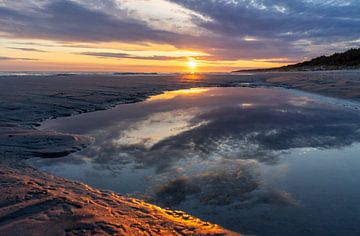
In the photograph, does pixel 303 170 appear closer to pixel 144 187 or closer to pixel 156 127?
pixel 144 187

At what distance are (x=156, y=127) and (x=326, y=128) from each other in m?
5.72

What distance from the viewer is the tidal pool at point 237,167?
398cm

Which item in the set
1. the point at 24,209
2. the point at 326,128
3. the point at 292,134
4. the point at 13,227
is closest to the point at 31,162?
the point at 24,209

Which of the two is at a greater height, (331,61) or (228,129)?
(331,61)

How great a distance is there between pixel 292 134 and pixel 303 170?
9.94ft

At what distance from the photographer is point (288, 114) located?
38.4ft

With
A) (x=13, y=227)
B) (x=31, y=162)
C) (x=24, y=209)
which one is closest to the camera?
(x=13, y=227)

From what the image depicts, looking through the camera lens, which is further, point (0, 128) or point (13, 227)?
point (0, 128)

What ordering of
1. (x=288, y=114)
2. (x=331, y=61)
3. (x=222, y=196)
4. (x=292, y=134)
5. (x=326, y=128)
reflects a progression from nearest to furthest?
(x=222, y=196), (x=292, y=134), (x=326, y=128), (x=288, y=114), (x=331, y=61)

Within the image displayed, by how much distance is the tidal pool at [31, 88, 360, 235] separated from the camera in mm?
3979

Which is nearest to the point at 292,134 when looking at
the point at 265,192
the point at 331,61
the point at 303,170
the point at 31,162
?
the point at 303,170

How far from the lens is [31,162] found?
6.20 meters

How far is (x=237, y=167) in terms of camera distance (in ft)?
18.7

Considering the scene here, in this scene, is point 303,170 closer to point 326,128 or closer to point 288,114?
point 326,128
